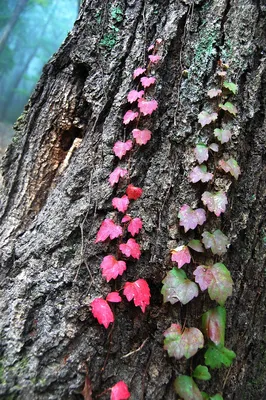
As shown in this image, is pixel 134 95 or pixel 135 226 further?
pixel 134 95

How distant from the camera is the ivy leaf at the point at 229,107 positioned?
51.7 inches

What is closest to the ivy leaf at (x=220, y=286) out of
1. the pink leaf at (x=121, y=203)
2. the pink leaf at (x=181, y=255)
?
the pink leaf at (x=181, y=255)

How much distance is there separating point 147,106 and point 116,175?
1.17 ft

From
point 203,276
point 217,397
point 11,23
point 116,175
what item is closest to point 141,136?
point 116,175

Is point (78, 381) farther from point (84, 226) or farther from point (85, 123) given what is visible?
point (85, 123)

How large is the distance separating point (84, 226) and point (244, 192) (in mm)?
745

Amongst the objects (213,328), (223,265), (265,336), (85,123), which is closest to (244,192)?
(223,265)

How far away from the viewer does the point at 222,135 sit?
130 centimetres

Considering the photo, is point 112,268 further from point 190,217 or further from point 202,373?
point 202,373

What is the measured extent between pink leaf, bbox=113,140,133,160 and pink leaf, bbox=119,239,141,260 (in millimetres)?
403

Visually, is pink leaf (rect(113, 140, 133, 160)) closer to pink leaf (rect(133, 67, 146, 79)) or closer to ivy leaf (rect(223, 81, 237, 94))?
pink leaf (rect(133, 67, 146, 79))

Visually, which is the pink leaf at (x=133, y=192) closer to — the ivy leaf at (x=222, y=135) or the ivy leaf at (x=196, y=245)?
the ivy leaf at (x=196, y=245)

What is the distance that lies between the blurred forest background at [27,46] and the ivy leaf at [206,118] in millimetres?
14476

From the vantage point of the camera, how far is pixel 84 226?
130 cm
